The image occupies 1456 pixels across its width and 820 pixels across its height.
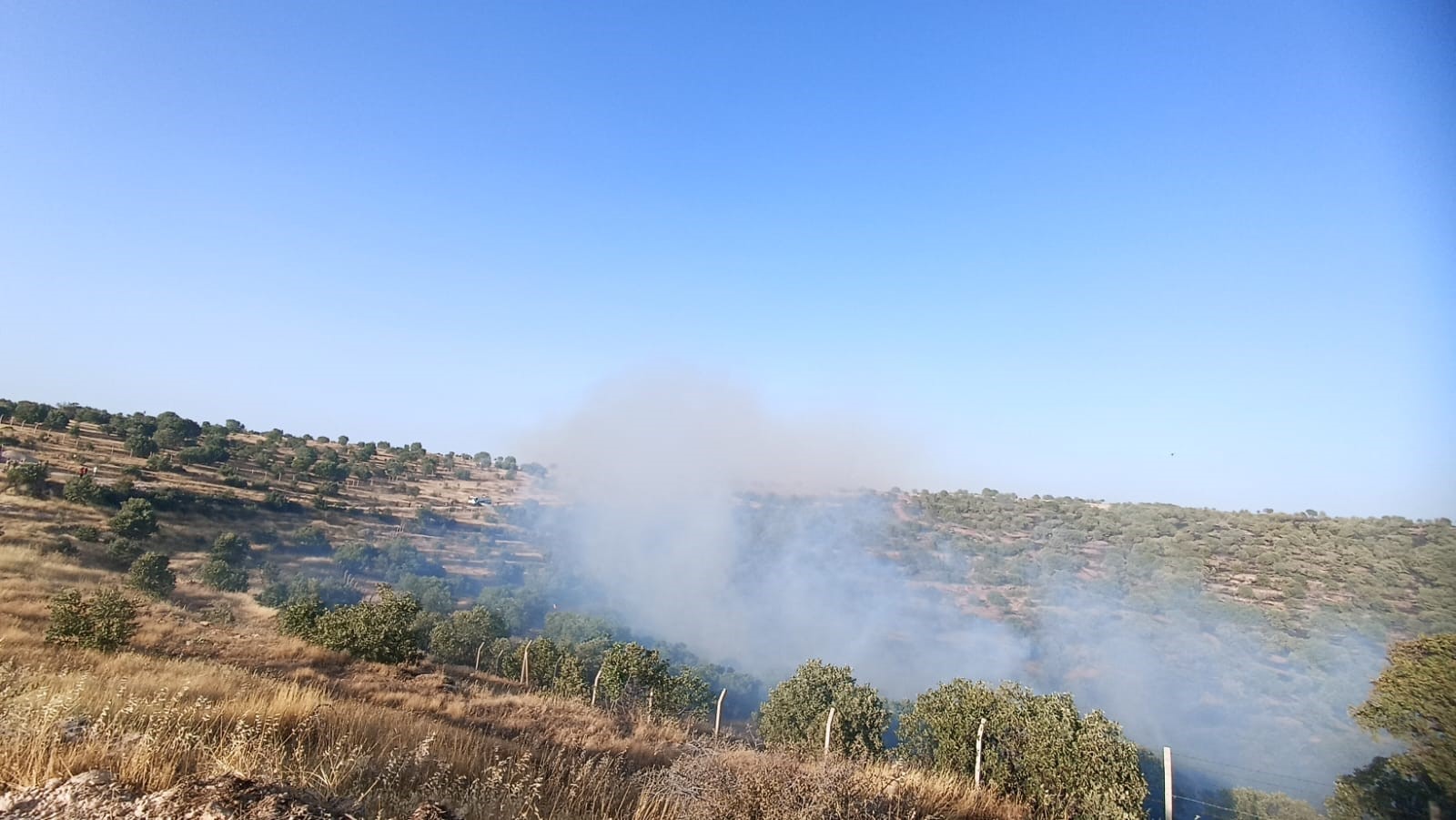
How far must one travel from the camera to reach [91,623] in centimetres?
981

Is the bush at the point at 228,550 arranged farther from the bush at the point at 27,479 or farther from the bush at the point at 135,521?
the bush at the point at 27,479

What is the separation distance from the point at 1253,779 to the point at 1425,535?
30573mm

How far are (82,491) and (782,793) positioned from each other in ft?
150

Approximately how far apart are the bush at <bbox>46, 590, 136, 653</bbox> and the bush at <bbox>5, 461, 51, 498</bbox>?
109ft

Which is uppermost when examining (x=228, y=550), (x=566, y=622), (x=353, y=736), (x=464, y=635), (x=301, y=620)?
(x=353, y=736)

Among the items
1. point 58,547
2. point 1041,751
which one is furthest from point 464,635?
point 1041,751

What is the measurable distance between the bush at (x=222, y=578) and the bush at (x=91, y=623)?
23.7m

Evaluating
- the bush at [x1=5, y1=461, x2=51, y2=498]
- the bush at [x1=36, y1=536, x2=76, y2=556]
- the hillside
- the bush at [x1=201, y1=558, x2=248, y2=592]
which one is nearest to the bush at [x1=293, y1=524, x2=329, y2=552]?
the hillside

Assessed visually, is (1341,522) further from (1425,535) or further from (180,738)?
(180,738)

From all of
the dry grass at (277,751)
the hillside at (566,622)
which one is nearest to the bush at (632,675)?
the hillside at (566,622)

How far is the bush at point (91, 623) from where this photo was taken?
375 inches

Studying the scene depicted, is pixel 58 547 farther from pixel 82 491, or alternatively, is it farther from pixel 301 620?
pixel 301 620

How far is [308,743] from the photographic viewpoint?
4527 mm

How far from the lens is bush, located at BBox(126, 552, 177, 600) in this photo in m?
23.4
